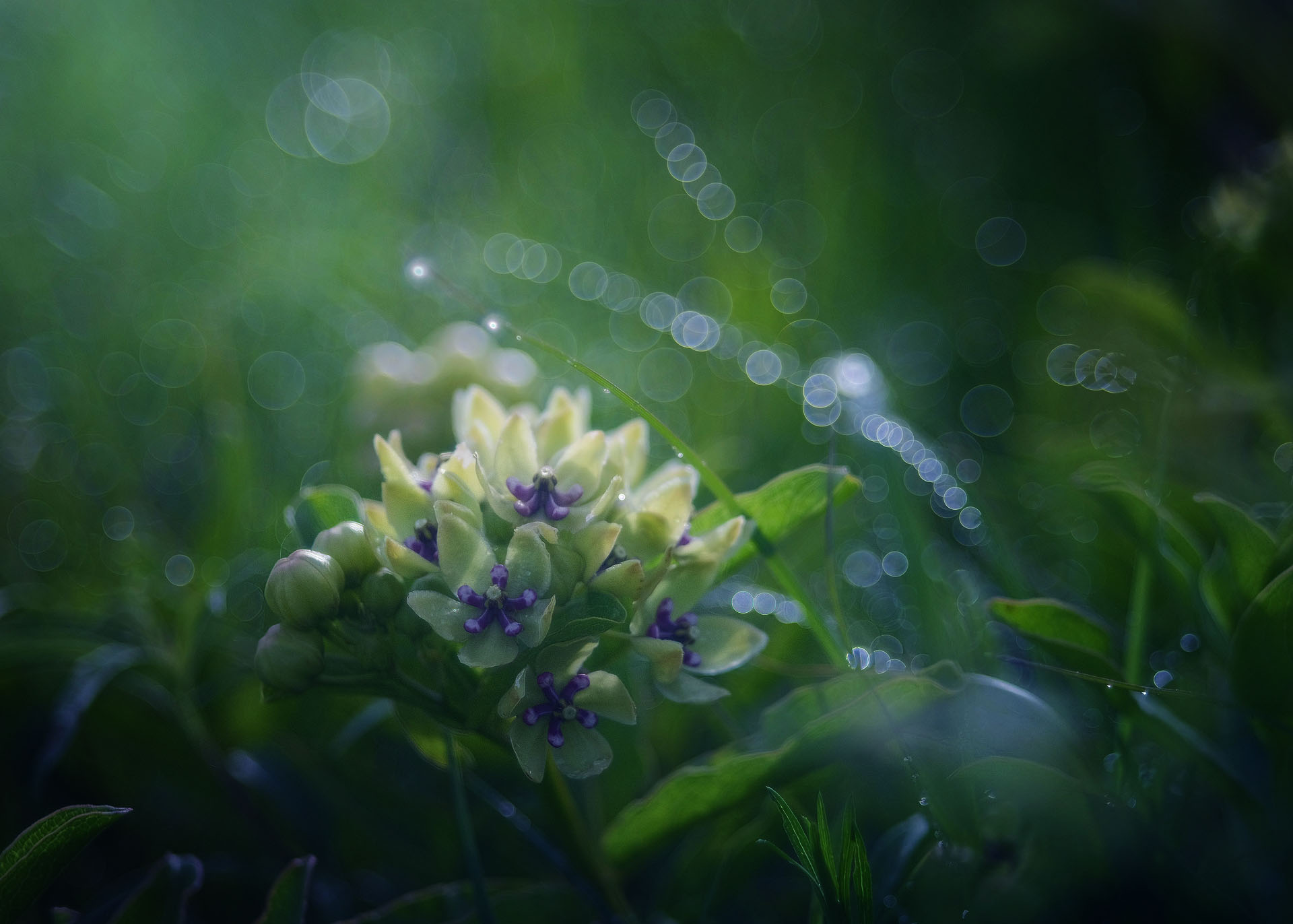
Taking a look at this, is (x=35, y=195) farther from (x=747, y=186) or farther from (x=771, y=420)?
(x=771, y=420)

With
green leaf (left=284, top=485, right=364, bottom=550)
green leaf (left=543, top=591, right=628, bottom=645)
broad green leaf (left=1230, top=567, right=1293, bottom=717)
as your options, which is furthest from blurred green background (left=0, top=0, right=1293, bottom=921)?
green leaf (left=543, top=591, right=628, bottom=645)

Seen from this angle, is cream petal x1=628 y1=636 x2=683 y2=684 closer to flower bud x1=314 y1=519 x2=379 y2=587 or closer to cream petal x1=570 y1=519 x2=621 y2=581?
cream petal x1=570 y1=519 x2=621 y2=581

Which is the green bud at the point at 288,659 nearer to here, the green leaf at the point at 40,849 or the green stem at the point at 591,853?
the green leaf at the point at 40,849

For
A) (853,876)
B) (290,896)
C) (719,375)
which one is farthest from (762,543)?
(719,375)

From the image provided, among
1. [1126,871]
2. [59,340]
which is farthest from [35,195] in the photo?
[1126,871]

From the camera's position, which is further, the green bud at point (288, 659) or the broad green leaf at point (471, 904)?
the broad green leaf at point (471, 904)

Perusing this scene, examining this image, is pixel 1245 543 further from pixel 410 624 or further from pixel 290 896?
pixel 290 896

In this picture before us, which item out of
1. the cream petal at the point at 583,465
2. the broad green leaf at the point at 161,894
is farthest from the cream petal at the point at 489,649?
the broad green leaf at the point at 161,894
